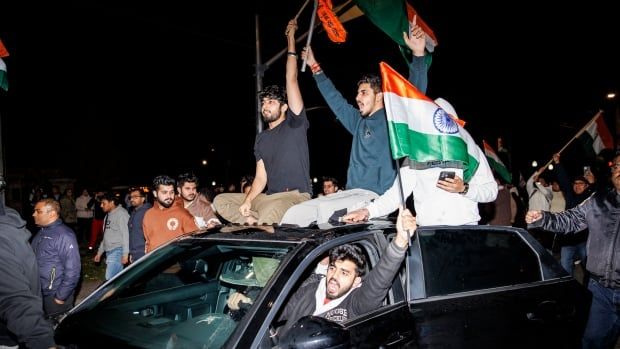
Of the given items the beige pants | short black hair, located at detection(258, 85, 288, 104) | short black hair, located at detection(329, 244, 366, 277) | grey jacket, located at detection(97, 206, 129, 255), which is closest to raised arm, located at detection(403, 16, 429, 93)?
short black hair, located at detection(258, 85, 288, 104)

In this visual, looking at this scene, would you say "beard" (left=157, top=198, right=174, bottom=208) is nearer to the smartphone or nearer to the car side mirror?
the smartphone

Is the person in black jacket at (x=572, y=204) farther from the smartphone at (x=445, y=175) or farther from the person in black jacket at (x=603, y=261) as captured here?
the smartphone at (x=445, y=175)

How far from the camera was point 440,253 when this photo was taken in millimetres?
3072

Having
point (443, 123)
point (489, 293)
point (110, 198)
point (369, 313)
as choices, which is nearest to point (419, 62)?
point (443, 123)

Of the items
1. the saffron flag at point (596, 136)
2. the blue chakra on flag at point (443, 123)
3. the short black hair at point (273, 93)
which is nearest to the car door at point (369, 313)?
the blue chakra on flag at point (443, 123)

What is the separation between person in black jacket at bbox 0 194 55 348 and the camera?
8.99 ft

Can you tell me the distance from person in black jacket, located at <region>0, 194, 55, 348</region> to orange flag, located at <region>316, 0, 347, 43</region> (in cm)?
462

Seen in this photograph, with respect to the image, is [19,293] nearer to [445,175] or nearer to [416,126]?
[416,126]

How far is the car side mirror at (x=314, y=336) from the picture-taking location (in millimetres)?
2097

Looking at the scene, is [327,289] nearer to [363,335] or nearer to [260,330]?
[363,335]

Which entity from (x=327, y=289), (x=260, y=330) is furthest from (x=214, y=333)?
(x=327, y=289)

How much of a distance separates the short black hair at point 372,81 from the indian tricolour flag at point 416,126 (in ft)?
2.93

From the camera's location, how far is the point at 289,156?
420cm

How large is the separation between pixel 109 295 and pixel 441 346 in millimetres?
2128
